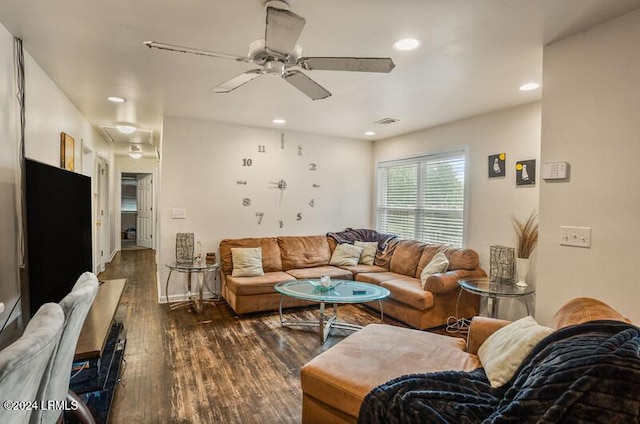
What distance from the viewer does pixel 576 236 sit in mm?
2129

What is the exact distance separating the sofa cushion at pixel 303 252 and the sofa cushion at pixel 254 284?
0.56m

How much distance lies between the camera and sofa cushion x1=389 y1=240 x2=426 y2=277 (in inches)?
177

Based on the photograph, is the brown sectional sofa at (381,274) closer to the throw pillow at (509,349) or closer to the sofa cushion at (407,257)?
the sofa cushion at (407,257)

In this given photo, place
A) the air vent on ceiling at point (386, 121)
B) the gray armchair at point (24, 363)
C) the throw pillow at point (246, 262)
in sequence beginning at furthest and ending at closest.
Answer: the air vent on ceiling at point (386, 121) → the throw pillow at point (246, 262) → the gray armchair at point (24, 363)

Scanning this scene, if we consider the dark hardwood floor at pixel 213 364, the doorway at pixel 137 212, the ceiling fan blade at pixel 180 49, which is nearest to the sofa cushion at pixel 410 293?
the dark hardwood floor at pixel 213 364

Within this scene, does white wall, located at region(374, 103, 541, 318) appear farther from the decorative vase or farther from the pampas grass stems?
the decorative vase

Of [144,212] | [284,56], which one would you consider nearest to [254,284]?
[284,56]

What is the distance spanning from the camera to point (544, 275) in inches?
90.7

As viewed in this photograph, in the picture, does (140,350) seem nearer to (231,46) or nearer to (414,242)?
(231,46)

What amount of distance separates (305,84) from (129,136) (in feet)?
15.9

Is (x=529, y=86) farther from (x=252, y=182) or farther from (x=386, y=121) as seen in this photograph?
(x=252, y=182)

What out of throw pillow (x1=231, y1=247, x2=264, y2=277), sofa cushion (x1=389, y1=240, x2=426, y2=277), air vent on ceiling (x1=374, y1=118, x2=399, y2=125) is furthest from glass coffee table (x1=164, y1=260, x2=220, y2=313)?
air vent on ceiling (x1=374, y1=118, x2=399, y2=125)

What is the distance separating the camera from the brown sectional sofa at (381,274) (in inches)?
145

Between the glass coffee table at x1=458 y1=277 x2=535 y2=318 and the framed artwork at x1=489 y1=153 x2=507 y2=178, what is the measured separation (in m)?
1.19
